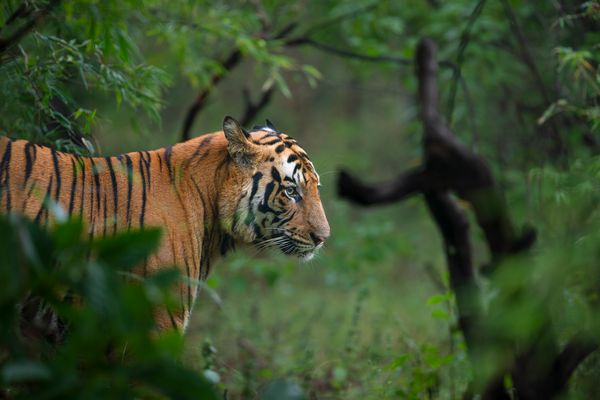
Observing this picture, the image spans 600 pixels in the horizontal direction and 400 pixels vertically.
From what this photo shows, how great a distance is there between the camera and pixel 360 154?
1464 cm

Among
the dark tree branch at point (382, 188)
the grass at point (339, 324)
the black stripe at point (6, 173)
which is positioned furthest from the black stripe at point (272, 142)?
the black stripe at point (6, 173)

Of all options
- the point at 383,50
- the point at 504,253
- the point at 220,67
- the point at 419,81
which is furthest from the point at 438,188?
the point at 383,50

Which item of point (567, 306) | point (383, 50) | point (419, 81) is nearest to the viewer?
point (567, 306)

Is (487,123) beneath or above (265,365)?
above

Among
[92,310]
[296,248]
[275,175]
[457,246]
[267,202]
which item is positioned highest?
[92,310]

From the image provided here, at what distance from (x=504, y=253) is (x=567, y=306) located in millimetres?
312

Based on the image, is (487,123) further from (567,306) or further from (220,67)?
(567,306)

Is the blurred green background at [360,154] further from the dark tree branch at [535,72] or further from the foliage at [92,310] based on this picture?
the foliage at [92,310]

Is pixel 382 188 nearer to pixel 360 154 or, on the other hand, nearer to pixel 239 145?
pixel 239 145

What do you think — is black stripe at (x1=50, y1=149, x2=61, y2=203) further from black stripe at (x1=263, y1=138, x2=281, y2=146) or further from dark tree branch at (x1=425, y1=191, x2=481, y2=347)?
dark tree branch at (x1=425, y1=191, x2=481, y2=347)

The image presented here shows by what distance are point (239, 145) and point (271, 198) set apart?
33 centimetres

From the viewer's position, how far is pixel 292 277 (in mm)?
12211

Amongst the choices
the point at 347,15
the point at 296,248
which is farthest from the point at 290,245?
the point at 347,15

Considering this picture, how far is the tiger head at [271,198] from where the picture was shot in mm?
3977
